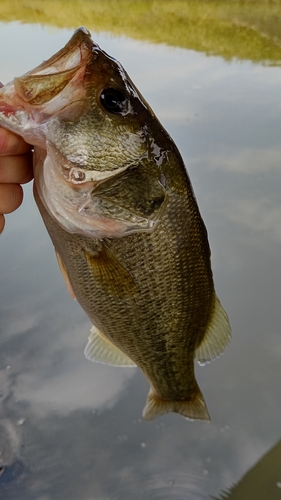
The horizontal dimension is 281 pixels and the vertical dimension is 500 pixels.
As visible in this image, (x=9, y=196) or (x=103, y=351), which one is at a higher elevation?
(x=9, y=196)

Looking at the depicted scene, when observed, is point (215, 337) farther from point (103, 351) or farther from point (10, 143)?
point (10, 143)

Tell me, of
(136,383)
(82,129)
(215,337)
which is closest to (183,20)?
(136,383)

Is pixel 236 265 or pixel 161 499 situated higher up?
pixel 236 265

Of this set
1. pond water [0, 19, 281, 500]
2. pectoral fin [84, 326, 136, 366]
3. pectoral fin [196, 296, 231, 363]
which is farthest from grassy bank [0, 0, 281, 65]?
pectoral fin [84, 326, 136, 366]

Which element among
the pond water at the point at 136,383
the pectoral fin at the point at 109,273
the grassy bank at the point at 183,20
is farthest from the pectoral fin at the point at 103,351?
the grassy bank at the point at 183,20

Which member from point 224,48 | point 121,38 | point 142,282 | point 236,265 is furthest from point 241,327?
point 121,38

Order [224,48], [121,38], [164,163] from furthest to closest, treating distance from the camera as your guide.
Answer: [121,38]
[224,48]
[164,163]

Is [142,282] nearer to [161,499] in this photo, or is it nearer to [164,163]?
[164,163]
